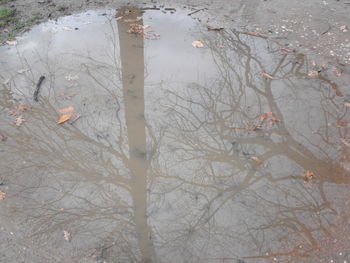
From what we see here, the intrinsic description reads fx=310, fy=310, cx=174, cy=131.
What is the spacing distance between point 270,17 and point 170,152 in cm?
369

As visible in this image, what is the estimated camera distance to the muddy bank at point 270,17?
17.0 ft

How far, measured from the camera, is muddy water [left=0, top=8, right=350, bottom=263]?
9.32 ft

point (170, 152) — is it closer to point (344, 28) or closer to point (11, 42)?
point (11, 42)

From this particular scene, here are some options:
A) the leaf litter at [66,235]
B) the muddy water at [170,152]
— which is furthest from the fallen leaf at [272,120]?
the leaf litter at [66,235]

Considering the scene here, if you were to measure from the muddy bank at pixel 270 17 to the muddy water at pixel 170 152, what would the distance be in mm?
368

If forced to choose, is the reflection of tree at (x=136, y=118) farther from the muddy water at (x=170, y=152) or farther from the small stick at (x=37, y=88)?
the small stick at (x=37, y=88)

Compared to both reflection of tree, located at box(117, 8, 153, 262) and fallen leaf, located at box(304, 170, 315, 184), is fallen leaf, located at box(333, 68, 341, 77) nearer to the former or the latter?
fallen leaf, located at box(304, 170, 315, 184)

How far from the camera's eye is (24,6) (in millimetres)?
5723

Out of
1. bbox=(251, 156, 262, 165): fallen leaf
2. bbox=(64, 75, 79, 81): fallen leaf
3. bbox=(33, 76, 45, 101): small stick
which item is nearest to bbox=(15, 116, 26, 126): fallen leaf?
bbox=(33, 76, 45, 101): small stick

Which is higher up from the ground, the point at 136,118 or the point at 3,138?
the point at 136,118

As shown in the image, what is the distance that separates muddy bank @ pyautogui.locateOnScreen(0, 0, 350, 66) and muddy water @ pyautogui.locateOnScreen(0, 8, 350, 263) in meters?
0.37

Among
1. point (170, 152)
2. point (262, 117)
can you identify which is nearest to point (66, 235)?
point (170, 152)

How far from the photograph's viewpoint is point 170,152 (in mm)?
3514

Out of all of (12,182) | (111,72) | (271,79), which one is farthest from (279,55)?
(12,182)
